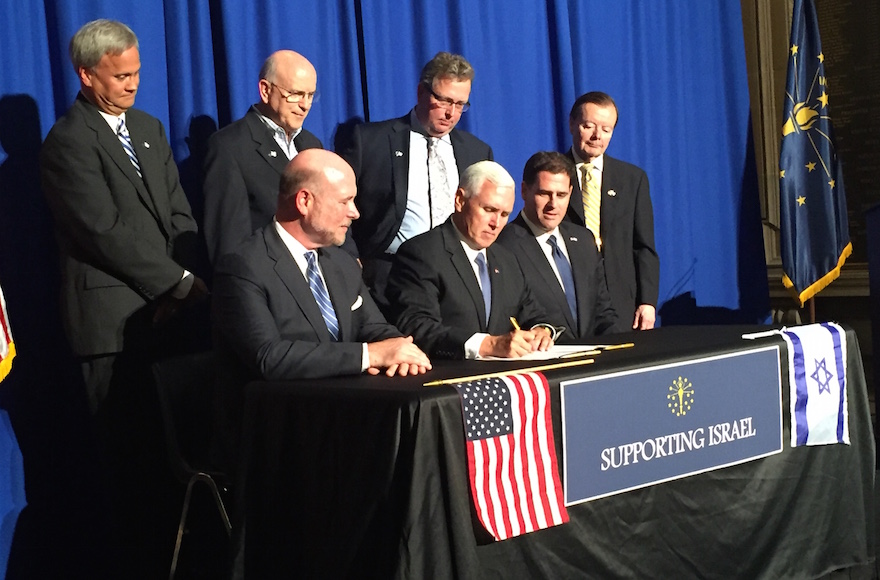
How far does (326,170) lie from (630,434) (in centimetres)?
109

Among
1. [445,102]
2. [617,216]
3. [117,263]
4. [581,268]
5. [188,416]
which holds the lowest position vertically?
[188,416]

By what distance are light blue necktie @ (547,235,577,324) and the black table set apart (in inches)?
20.5

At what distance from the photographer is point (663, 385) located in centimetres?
288

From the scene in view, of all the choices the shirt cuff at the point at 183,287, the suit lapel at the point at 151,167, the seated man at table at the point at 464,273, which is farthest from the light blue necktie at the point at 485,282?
the suit lapel at the point at 151,167

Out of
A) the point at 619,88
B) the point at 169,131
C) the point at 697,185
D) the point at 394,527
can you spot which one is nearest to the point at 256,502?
the point at 394,527

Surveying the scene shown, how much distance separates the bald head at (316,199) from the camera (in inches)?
112

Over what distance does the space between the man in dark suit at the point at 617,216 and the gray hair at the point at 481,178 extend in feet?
3.58

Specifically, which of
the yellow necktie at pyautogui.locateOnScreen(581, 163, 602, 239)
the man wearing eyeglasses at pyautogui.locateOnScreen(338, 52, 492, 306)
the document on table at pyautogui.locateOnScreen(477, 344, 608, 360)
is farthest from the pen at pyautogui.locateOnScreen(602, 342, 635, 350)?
the yellow necktie at pyautogui.locateOnScreen(581, 163, 602, 239)

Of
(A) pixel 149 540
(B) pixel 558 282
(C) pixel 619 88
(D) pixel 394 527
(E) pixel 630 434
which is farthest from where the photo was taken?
(C) pixel 619 88

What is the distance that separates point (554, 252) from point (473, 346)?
86 cm

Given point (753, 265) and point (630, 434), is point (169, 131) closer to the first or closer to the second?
point (630, 434)

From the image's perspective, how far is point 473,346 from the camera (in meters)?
3.04

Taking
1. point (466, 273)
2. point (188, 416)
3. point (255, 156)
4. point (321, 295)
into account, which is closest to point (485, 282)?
point (466, 273)

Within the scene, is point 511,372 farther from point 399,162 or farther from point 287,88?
point 399,162
